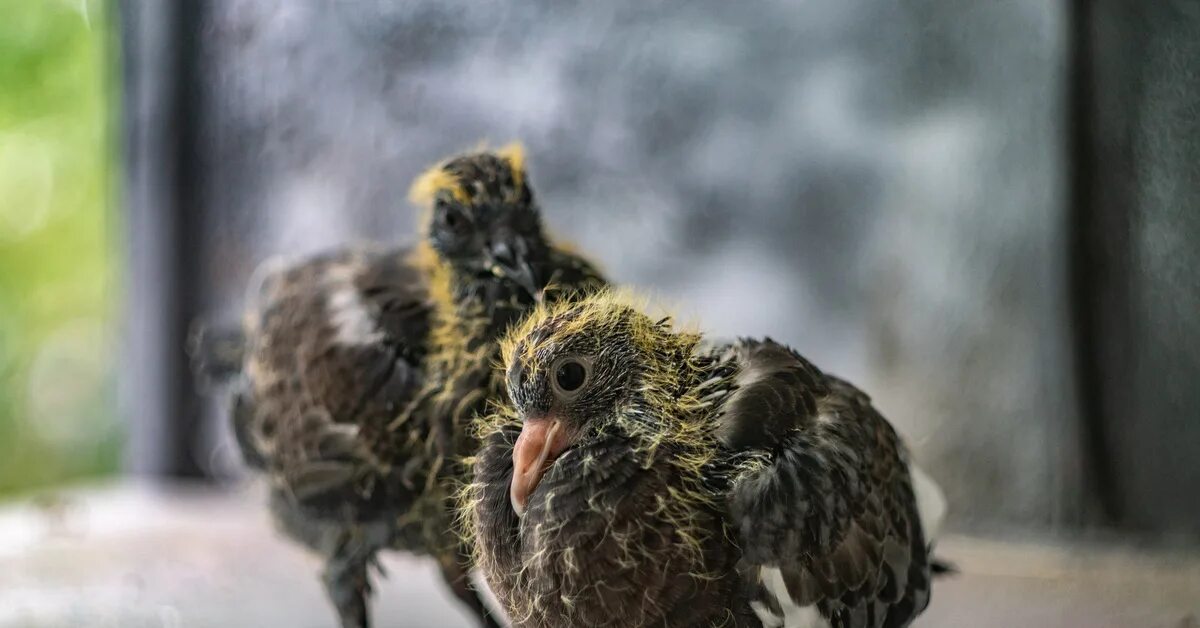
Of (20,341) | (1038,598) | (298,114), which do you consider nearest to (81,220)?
(20,341)

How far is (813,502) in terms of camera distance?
635mm

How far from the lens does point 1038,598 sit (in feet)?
2.97

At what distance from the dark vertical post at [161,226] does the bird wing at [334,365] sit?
0.57m

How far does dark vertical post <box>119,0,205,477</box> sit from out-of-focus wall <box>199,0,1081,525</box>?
33cm

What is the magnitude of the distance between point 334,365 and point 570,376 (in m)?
0.42

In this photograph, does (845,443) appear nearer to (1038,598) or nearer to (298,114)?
(1038,598)

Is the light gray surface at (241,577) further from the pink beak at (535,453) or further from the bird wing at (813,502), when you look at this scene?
the pink beak at (535,453)

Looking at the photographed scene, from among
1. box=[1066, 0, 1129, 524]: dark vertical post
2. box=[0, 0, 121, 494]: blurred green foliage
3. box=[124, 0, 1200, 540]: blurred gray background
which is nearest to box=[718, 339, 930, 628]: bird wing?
box=[124, 0, 1200, 540]: blurred gray background

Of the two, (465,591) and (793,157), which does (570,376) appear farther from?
(793,157)

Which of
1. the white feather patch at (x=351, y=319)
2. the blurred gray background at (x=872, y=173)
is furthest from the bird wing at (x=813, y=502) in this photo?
the white feather patch at (x=351, y=319)

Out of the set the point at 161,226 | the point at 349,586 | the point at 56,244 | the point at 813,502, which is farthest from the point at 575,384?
the point at 56,244

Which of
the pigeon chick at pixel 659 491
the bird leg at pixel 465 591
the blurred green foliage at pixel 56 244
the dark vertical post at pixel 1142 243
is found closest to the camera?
the pigeon chick at pixel 659 491

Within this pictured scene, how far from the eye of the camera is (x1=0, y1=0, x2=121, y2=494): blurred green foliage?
1452 millimetres

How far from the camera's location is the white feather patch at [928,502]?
78 cm
